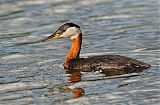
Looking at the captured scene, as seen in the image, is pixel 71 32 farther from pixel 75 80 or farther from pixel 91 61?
pixel 75 80

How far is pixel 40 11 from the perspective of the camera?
24.1 m

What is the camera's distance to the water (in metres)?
13.2

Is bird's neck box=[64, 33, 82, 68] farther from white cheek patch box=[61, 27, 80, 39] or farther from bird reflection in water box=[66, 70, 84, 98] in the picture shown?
bird reflection in water box=[66, 70, 84, 98]

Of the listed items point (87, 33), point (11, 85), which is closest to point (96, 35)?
Result: point (87, 33)

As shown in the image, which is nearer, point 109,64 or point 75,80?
point 75,80

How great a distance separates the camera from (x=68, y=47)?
61.5 ft

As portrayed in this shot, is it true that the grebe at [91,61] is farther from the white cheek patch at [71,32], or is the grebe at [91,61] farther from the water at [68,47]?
the water at [68,47]

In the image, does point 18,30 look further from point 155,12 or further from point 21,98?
point 21,98

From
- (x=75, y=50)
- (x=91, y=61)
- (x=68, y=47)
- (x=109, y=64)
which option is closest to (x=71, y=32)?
(x=75, y=50)

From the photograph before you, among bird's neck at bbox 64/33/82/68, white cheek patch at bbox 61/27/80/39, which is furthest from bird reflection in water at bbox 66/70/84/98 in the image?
white cheek patch at bbox 61/27/80/39

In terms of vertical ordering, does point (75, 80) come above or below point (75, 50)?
below

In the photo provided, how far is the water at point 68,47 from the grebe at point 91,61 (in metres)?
0.29

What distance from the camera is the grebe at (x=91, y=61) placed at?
50.0 ft

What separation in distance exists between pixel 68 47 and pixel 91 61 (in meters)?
3.14
